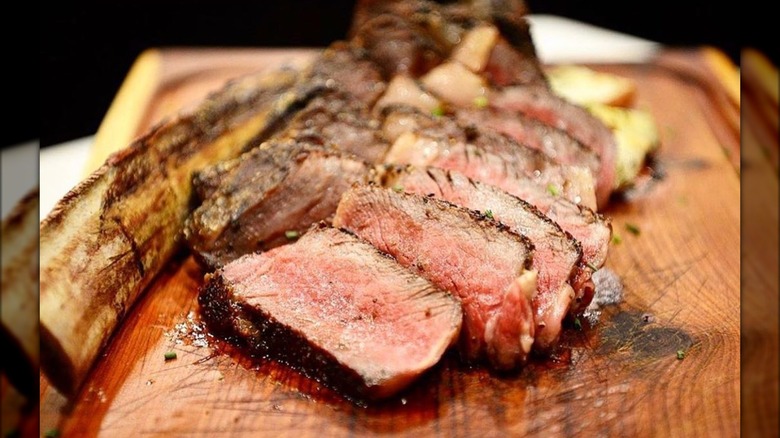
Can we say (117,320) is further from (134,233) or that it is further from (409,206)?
(409,206)

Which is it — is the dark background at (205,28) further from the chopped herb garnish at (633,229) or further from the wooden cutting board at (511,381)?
the wooden cutting board at (511,381)

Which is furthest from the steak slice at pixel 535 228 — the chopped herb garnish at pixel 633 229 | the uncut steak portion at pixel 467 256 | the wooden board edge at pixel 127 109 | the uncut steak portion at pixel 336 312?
the wooden board edge at pixel 127 109

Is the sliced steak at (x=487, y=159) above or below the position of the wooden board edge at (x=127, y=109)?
above

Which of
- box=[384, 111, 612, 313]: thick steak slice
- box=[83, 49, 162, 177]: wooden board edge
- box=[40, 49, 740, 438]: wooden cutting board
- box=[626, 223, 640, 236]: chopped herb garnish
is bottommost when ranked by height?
box=[626, 223, 640, 236]: chopped herb garnish

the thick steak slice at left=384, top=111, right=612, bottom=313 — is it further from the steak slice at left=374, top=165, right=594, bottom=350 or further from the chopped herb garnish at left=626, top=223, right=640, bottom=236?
the chopped herb garnish at left=626, top=223, right=640, bottom=236

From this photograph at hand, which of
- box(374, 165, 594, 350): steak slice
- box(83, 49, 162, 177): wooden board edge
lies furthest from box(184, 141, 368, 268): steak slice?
box(83, 49, 162, 177): wooden board edge

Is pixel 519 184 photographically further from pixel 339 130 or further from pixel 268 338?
pixel 268 338

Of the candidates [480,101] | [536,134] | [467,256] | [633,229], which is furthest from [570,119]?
[467,256]
